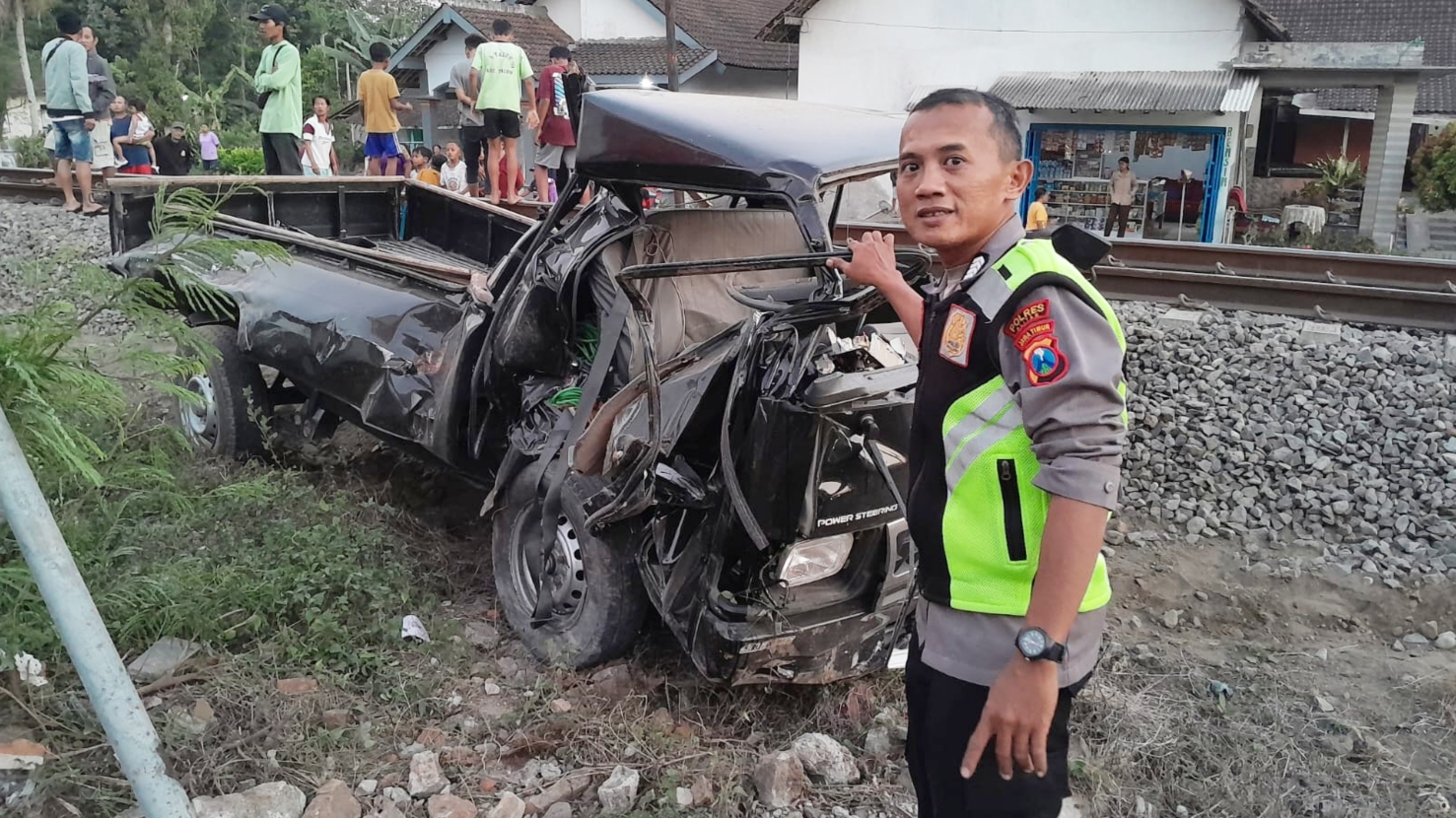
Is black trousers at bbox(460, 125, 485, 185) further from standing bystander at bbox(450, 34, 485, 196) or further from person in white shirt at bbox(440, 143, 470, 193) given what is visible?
person in white shirt at bbox(440, 143, 470, 193)

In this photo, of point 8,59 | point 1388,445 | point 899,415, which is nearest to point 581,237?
point 899,415

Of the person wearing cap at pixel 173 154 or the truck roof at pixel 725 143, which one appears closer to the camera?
the truck roof at pixel 725 143

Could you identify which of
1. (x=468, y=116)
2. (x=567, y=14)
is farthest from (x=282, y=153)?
(x=567, y=14)

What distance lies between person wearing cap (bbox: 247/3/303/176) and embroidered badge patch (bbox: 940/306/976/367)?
28.2 ft

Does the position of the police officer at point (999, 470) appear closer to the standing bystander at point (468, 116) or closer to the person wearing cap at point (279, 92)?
the person wearing cap at point (279, 92)

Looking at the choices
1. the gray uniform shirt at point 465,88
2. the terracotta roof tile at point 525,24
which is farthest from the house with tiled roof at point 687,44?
the gray uniform shirt at point 465,88

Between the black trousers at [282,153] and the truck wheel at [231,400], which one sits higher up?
the black trousers at [282,153]

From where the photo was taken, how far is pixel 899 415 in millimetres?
3180

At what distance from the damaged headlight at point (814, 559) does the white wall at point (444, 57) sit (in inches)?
904

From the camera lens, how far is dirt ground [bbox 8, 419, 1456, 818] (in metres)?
3.26

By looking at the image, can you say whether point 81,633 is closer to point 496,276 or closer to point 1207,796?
point 496,276

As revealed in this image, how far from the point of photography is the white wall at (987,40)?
1598cm

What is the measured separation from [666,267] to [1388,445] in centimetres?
406

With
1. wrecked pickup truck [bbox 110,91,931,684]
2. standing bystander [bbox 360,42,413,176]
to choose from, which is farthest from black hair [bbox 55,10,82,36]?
wrecked pickup truck [bbox 110,91,931,684]
